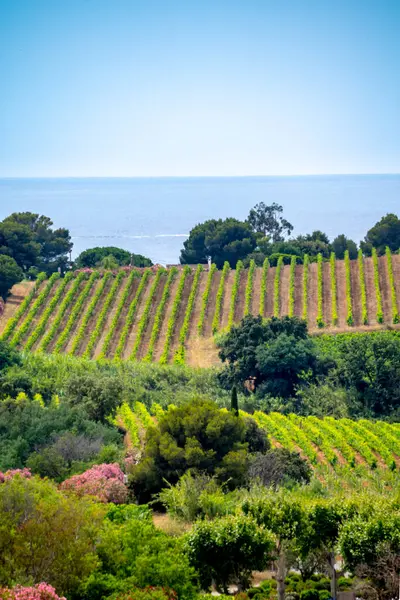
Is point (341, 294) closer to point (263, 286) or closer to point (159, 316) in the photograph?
point (263, 286)

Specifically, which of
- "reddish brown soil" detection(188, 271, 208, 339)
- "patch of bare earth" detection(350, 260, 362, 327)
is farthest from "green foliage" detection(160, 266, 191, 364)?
"patch of bare earth" detection(350, 260, 362, 327)

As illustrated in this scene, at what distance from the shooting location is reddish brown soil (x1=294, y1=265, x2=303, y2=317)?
53.9 m

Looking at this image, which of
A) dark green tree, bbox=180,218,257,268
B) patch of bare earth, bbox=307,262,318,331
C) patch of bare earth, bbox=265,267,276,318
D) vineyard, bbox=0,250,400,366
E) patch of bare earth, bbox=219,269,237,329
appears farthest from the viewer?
dark green tree, bbox=180,218,257,268

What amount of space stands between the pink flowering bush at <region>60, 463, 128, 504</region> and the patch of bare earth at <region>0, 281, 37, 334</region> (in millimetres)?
31846

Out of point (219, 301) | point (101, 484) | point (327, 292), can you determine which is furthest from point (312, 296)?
point (101, 484)

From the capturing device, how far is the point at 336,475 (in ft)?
94.0

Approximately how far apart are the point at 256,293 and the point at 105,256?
942 inches

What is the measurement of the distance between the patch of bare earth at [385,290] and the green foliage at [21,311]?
2501cm

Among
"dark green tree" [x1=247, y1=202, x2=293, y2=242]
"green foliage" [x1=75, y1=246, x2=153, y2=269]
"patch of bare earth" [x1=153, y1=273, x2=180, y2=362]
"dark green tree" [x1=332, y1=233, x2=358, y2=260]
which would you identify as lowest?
"patch of bare earth" [x1=153, y1=273, x2=180, y2=362]

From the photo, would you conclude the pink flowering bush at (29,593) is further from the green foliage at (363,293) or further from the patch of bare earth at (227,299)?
the green foliage at (363,293)

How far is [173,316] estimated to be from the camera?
179ft

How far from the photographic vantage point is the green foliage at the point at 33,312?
53094 mm

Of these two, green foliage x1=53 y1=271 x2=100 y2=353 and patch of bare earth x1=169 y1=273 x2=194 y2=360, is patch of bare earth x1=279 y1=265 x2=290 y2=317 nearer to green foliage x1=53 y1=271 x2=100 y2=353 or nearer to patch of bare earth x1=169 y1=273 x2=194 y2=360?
patch of bare earth x1=169 y1=273 x2=194 y2=360

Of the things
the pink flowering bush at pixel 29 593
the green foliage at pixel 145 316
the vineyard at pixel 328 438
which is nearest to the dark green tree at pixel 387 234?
the green foliage at pixel 145 316
